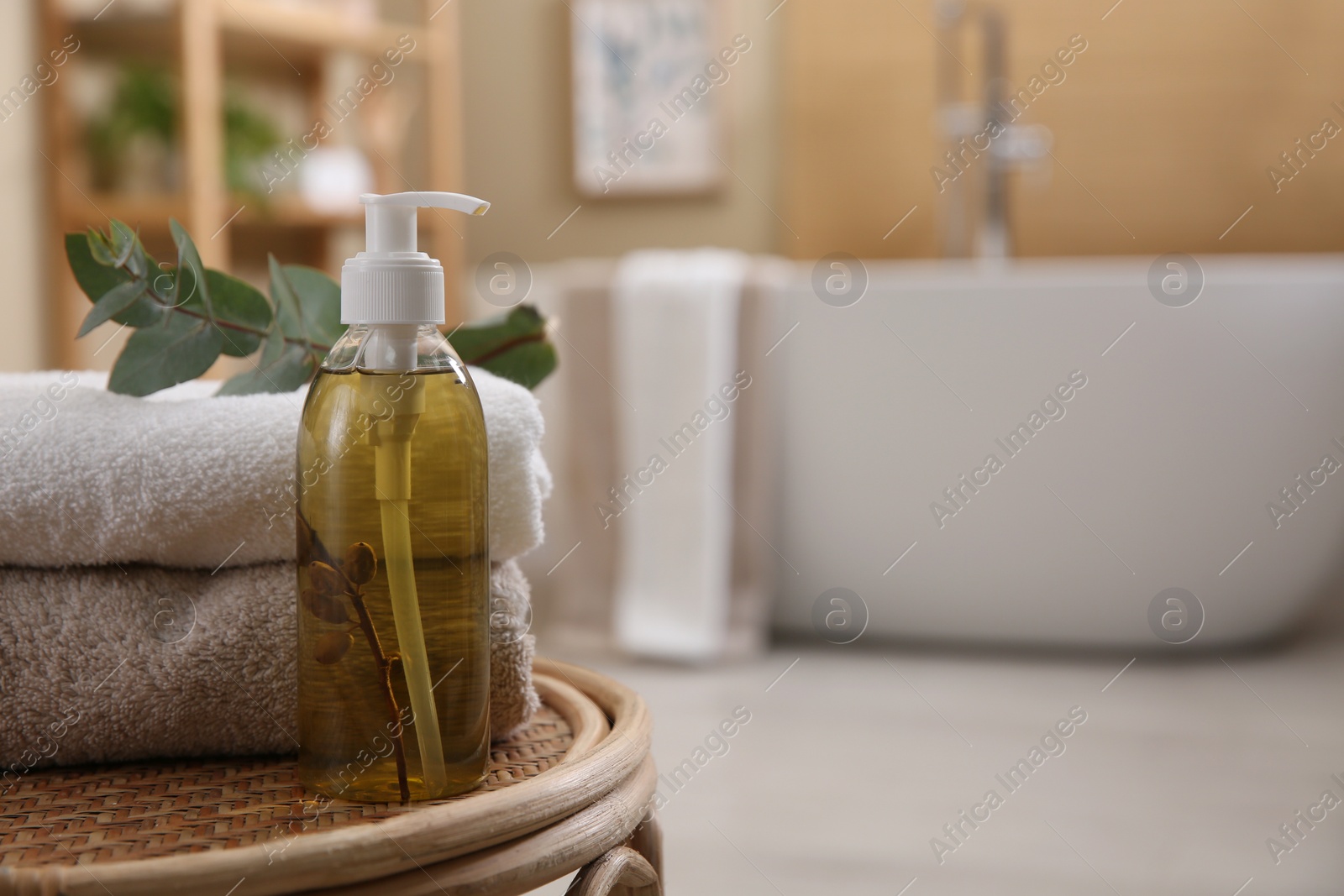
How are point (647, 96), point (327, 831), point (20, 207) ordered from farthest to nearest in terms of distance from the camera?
point (647, 96) → point (20, 207) → point (327, 831)

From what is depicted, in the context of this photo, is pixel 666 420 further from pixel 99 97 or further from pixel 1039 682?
pixel 99 97

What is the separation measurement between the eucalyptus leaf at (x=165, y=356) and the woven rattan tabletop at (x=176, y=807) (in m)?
0.14

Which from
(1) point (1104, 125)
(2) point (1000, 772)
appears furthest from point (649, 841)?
(1) point (1104, 125)

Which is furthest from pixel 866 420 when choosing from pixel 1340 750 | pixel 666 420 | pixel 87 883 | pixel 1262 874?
pixel 87 883

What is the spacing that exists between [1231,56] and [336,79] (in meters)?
1.70

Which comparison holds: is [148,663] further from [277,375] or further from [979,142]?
[979,142]

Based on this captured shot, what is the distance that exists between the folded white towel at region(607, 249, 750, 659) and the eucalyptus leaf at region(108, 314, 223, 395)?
4.02ft

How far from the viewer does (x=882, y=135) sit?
2.30 meters

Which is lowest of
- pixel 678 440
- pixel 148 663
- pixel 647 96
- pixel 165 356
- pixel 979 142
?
pixel 678 440

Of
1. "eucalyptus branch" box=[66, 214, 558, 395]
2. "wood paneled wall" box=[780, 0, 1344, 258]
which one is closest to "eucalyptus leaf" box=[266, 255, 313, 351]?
"eucalyptus branch" box=[66, 214, 558, 395]

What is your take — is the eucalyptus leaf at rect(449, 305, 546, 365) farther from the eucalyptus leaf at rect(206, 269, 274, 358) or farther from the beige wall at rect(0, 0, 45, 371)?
the beige wall at rect(0, 0, 45, 371)

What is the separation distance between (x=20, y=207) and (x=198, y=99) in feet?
1.01

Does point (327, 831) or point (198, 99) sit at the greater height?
point (198, 99)

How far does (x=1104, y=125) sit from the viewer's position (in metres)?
2.17
